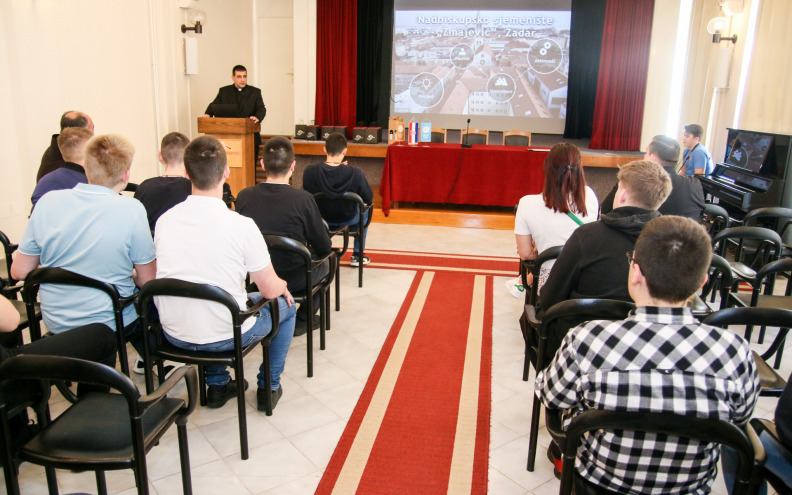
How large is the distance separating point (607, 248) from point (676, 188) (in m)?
1.95

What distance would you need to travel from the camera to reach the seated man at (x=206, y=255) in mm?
2064

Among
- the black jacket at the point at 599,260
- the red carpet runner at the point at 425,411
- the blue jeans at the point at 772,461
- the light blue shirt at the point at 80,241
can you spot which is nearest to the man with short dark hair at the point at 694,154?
the red carpet runner at the point at 425,411

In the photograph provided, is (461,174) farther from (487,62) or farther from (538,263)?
(538,263)

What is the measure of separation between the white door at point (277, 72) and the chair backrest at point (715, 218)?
7.27 m

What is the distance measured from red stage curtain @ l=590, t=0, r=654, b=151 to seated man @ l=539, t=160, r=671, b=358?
7356mm

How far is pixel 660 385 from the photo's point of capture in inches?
51.7

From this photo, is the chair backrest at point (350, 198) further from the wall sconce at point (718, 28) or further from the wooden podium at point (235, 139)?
the wall sconce at point (718, 28)

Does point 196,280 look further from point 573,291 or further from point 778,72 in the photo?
point 778,72

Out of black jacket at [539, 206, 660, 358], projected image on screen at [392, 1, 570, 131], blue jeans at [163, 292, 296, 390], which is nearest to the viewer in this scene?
black jacket at [539, 206, 660, 358]

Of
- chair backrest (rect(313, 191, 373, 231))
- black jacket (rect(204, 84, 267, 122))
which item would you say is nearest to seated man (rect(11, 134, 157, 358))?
chair backrest (rect(313, 191, 373, 231))

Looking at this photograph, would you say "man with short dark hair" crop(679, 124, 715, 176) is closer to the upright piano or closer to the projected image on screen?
the upright piano

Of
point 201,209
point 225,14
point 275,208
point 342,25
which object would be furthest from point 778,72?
point 225,14

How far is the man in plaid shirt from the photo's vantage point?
4.29ft

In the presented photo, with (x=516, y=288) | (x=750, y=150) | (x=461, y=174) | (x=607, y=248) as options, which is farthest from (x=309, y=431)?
(x=750, y=150)
